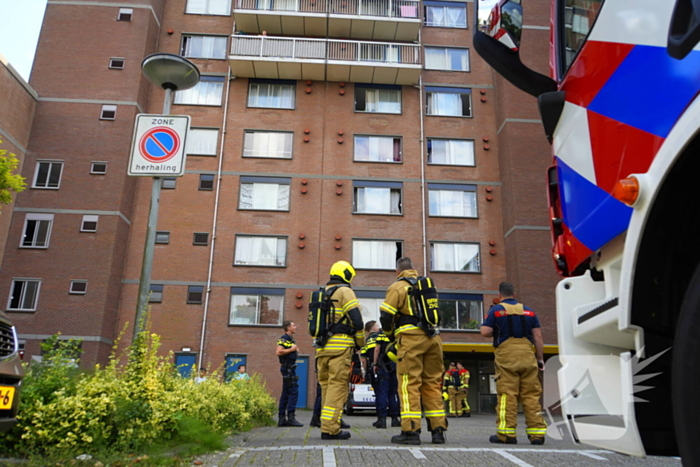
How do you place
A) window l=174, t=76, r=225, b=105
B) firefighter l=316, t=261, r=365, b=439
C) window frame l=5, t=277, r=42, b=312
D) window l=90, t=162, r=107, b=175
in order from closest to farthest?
firefighter l=316, t=261, r=365, b=439 → window frame l=5, t=277, r=42, b=312 → window l=90, t=162, r=107, b=175 → window l=174, t=76, r=225, b=105

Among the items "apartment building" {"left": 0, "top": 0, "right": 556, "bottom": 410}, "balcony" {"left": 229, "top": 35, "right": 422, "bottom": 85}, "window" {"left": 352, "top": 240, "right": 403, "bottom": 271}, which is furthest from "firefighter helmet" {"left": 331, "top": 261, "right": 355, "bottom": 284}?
"balcony" {"left": 229, "top": 35, "right": 422, "bottom": 85}

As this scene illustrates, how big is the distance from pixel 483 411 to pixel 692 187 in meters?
27.8

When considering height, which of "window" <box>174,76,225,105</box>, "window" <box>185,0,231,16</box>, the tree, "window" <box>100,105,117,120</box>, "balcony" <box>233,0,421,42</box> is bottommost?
the tree

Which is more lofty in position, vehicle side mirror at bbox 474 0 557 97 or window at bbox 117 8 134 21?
window at bbox 117 8 134 21

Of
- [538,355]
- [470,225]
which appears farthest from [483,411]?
[538,355]

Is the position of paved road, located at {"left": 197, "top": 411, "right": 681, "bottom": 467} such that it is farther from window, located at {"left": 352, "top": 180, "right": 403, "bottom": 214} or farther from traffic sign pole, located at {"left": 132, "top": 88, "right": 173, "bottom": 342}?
window, located at {"left": 352, "top": 180, "right": 403, "bottom": 214}

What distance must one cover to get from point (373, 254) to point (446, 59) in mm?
12499

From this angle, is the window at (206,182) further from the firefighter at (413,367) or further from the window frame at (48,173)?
the firefighter at (413,367)

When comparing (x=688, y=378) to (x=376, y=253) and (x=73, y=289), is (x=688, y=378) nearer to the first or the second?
(x=376, y=253)

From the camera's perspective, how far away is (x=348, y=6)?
103ft

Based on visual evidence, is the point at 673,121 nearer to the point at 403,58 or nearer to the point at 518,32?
the point at 518,32

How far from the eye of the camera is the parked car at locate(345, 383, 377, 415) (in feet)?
61.6

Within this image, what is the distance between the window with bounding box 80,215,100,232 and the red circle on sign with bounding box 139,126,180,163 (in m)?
21.9

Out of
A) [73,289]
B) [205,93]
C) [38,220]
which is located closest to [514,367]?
[73,289]
